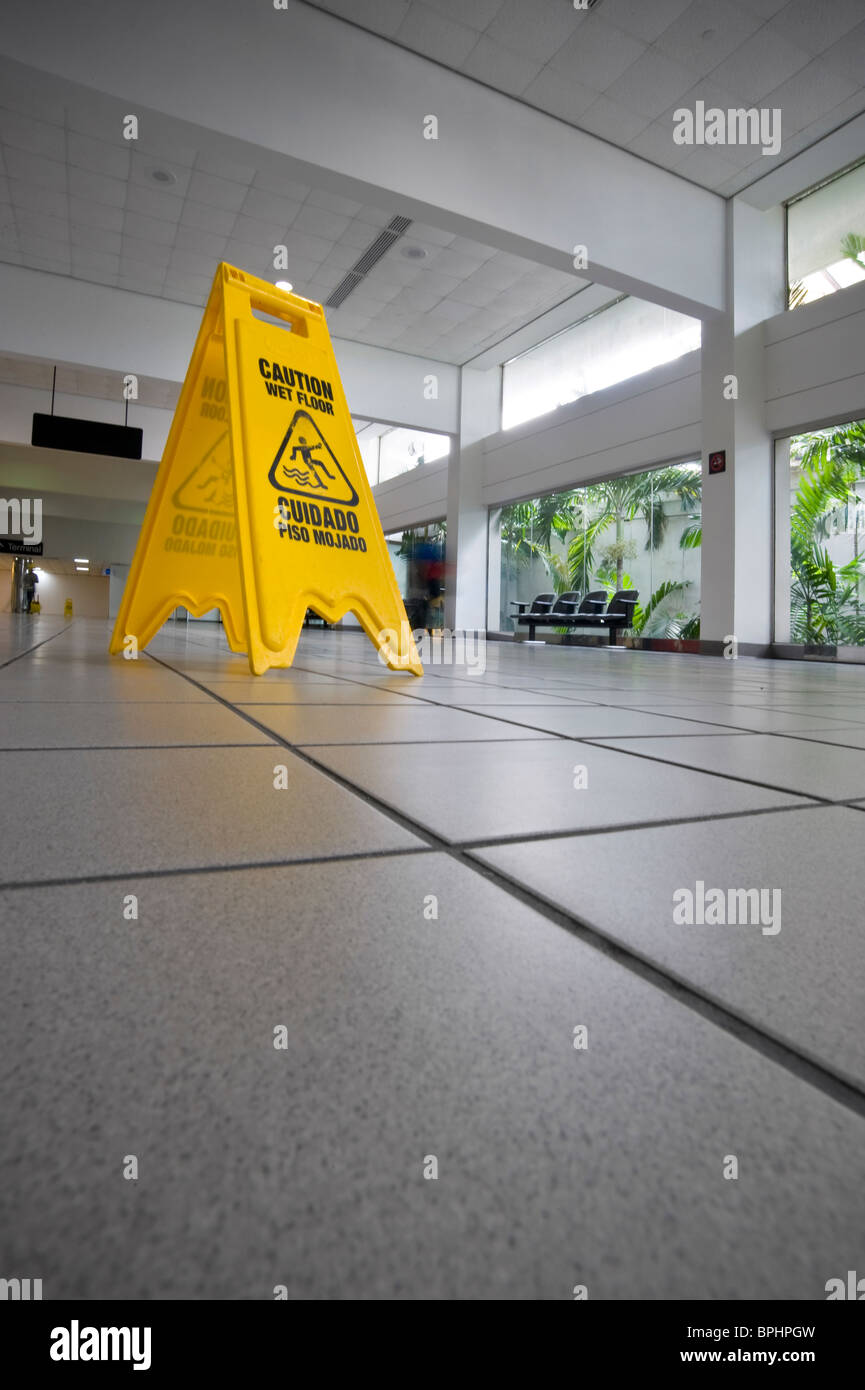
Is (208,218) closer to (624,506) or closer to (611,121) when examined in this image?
(611,121)

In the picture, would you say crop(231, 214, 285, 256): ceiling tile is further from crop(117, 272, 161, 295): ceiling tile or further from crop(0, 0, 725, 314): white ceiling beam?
crop(0, 0, 725, 314): white ceiling beam

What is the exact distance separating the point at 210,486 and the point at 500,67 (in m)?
3.92

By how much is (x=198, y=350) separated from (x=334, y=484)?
66 cm

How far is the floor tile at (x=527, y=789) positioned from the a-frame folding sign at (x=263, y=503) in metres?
1.19

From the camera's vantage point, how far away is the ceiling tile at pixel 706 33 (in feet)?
12.8

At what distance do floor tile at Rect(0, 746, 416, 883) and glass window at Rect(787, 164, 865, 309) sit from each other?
6203 millimetres

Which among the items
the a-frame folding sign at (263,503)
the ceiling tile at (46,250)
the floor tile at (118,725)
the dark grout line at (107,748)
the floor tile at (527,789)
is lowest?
the floor tile at (527,789)

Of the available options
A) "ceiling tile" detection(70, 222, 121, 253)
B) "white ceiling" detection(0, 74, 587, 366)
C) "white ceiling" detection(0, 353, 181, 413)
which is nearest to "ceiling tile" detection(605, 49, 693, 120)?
"white ceiling" detection(0, 74, 587, 366)

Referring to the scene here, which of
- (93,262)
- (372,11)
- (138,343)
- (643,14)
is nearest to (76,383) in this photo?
(138,343)

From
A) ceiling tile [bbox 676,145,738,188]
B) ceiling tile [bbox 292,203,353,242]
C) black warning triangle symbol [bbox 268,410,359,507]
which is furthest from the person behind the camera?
ceiling tile [bbox 292,203,353,242]

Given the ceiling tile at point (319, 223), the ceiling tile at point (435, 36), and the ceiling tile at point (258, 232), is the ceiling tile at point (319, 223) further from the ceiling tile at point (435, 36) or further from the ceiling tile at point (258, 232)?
the ceiling tile at point (435, 36)

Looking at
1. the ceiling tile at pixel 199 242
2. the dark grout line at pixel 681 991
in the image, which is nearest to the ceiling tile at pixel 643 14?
the ceiling tile at pixel 199 242

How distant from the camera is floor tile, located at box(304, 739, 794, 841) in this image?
590mm
